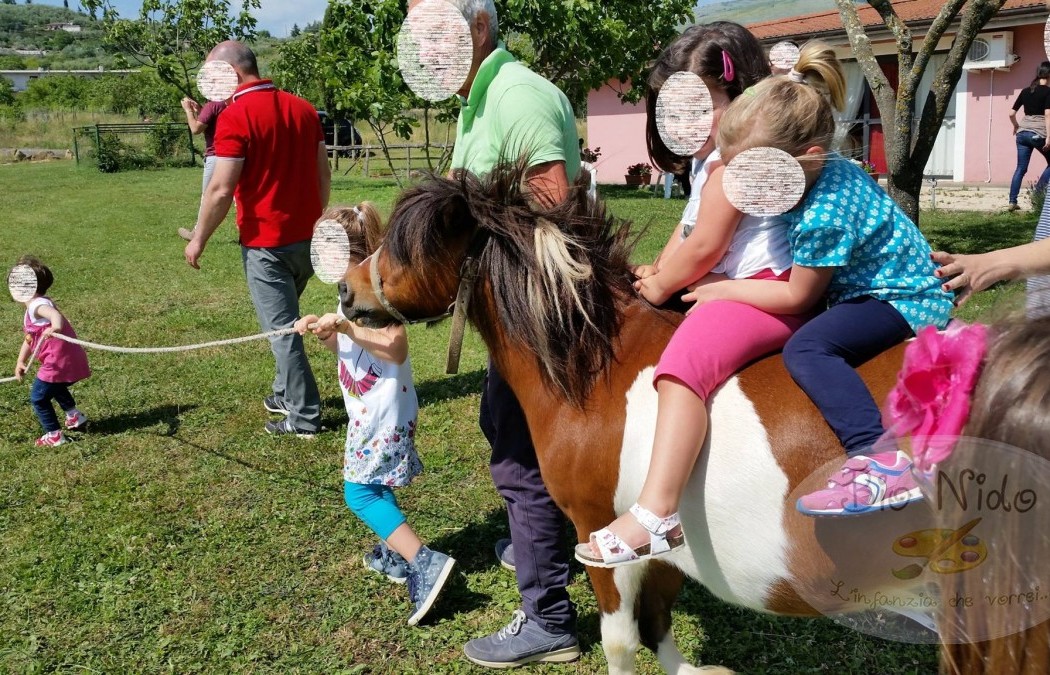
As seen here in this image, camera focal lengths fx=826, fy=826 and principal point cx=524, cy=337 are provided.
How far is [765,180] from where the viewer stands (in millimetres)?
2027

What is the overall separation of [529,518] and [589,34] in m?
9.55

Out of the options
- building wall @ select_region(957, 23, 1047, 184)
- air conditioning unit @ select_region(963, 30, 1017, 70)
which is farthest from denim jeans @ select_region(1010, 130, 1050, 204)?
air conditioning unit @ select_region(963, 30, 1017, 70)

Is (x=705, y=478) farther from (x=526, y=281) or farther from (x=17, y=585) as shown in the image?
(x=17, y=585)

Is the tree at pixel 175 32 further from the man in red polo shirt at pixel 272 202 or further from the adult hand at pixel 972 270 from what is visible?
the adult hand at pixel 972 270

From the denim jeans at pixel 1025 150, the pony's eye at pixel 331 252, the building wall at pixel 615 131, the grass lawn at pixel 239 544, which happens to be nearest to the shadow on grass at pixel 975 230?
the denim jeans at pixel 1025 150

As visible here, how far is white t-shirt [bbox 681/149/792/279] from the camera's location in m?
2.30

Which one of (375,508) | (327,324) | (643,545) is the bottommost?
(375,508)

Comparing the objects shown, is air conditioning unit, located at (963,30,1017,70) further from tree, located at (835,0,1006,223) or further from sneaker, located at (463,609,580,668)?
sneaker, located at (463,609,580,668)

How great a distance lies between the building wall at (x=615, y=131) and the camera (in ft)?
76.1

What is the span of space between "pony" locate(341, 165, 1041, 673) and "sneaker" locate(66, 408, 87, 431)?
153 inches

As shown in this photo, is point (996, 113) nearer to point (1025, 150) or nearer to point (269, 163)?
point (1025, 150)

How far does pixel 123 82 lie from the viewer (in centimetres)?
4188

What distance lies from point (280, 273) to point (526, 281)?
336cm

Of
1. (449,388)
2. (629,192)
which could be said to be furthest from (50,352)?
(629,192)
